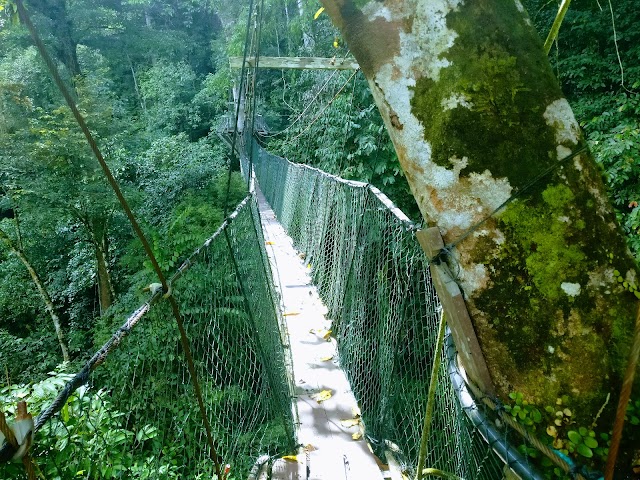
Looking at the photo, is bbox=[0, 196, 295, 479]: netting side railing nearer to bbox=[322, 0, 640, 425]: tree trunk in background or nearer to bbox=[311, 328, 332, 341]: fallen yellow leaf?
bbox=[311, 328, 332, 341]: fallen yellow leaf

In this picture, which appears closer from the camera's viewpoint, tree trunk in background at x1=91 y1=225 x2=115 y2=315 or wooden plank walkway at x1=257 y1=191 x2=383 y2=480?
wooden plank walkway at x1=257 y1=191 x2=383 y2=480

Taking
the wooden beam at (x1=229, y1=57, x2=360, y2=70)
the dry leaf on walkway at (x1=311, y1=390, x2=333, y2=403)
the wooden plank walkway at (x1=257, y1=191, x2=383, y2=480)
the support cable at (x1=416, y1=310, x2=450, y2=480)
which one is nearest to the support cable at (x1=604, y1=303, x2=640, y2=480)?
the support cable at (x1=416, y1=310, x2=450, y2=480)

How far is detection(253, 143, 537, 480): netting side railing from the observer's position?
108 cm

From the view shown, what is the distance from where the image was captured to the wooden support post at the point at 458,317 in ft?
2.83

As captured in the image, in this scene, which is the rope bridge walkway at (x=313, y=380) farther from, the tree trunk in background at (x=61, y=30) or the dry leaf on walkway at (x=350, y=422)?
the tree trunk in background at (x=61, y=30)

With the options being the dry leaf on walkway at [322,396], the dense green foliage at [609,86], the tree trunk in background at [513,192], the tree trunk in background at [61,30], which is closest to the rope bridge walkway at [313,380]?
the dry leaf on walkway at [322,396]

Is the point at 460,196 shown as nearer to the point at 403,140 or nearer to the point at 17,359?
the point at 403,140

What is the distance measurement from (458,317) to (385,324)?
154 cm

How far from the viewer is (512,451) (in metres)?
0.78

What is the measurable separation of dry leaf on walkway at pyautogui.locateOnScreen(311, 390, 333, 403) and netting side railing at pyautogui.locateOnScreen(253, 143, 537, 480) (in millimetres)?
210

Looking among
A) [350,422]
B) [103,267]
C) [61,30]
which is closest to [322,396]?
[350,422]

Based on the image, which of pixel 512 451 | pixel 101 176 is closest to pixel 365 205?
pixel 512 451

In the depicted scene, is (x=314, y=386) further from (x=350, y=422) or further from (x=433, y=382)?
(x=433, y=382)

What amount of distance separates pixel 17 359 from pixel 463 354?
741 cm
